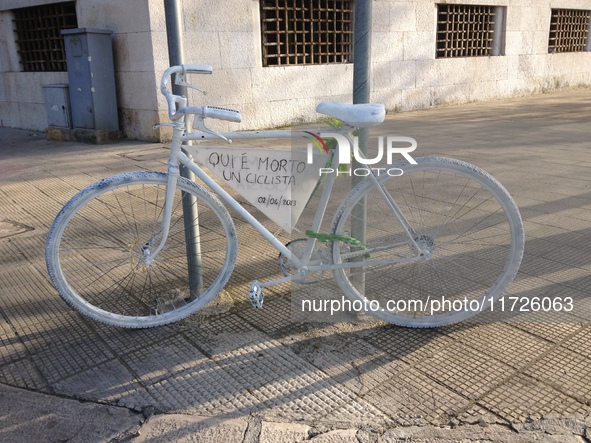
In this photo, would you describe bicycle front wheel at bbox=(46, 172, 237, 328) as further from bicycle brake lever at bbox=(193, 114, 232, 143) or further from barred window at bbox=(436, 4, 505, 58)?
barred window at bbox=(436, 4, 505, 58)

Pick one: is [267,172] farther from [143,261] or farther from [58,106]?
[58,106]

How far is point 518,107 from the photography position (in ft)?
41.7

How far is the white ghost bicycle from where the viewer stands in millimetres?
2691

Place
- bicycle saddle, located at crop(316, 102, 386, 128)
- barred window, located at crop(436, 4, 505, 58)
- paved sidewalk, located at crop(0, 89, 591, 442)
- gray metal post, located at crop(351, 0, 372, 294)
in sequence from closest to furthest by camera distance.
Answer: paved sidewalk, located at crop(0, 89, 591, 442) → bicycle saddle, located at crop(316, 102, 386, 128) → gray metal post, located at crop(351, 0, 372, 294) → barred window, located at crop(436, 4, 505, 58)

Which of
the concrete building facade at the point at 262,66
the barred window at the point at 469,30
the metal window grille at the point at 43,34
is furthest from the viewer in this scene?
the barred window at the point at 469,30

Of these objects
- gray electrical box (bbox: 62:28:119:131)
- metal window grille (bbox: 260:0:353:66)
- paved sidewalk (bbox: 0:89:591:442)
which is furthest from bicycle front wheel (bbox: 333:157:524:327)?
metal window grille (bbox: 260:0:353:66)

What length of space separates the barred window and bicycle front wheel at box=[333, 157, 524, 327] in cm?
941

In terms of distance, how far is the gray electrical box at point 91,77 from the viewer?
851cm

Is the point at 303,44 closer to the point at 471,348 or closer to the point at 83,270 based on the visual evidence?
the point at 83,270

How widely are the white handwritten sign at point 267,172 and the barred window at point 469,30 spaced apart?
11233 millimetres

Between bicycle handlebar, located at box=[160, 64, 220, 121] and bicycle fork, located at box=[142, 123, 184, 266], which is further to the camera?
bicycle fork, located at box=[142, 123, 184, 266]

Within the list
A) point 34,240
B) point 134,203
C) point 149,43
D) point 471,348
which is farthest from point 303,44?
point 471,348

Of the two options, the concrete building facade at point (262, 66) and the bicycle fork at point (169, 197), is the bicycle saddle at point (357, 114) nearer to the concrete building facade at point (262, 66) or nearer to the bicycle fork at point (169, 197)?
the bicycle fork at point (169, 197)

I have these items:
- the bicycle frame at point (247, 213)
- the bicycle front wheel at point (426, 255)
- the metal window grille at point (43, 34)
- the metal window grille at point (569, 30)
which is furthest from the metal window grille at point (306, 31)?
the metal window grille at point (569, 30)
